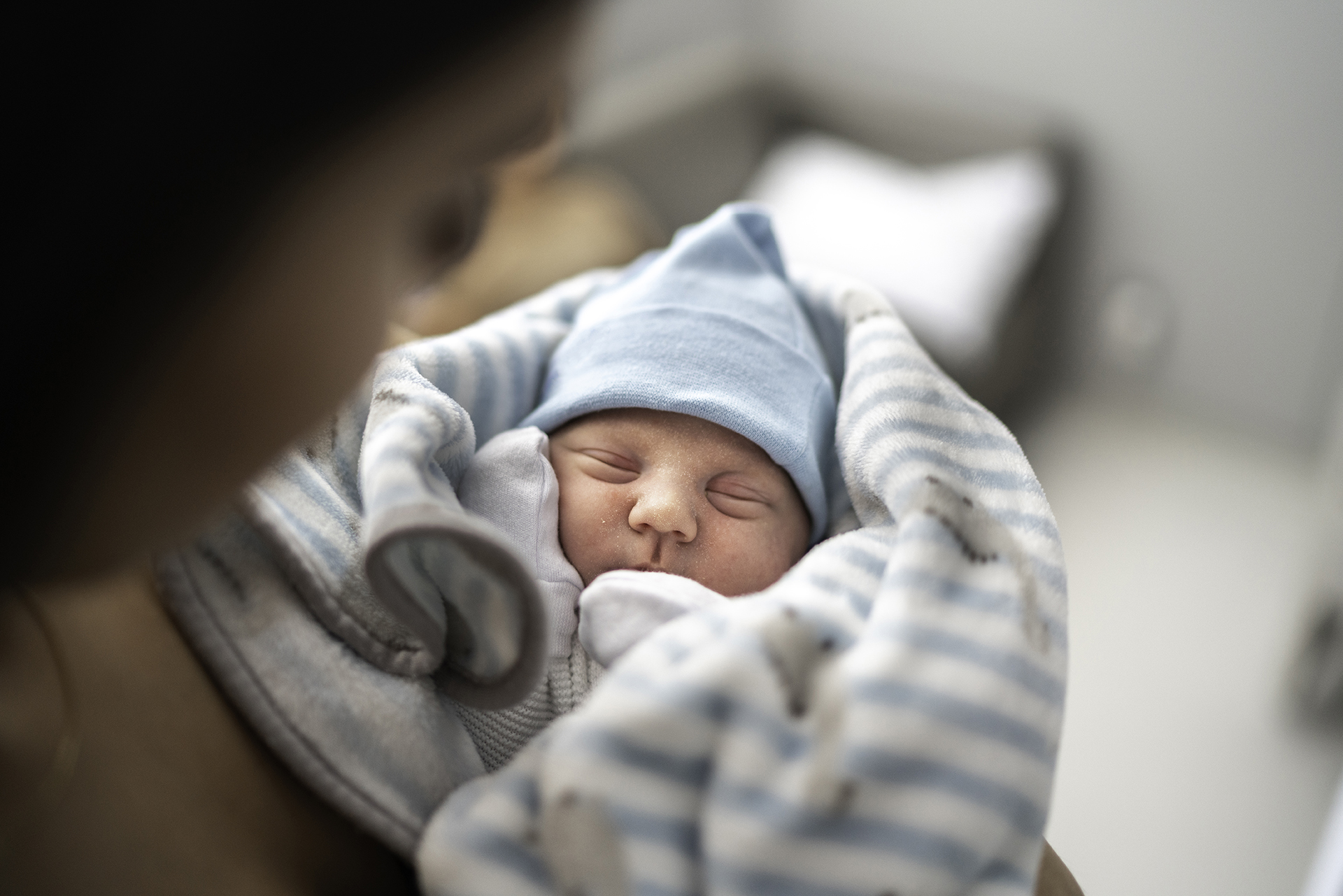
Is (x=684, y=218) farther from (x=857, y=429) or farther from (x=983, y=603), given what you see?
(x=983, y=603)

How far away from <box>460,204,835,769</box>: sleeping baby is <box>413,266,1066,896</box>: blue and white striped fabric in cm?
14

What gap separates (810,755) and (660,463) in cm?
33

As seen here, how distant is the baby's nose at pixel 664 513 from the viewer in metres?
0.78

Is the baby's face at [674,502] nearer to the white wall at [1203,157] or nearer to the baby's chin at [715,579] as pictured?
the baby's chin at [715,579]

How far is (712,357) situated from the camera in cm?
86

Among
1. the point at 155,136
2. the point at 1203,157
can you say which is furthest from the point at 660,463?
the point at 1203,157

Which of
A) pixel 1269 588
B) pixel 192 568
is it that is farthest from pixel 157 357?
pixel 1269 588

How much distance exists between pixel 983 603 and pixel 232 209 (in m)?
0.50

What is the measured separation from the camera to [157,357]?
0.34m

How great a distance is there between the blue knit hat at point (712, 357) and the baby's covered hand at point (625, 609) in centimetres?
18

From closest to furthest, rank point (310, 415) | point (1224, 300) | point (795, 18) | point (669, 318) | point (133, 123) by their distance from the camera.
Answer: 1. point (133, 123)
2. point (310, 415)
3. point (669, 318)
4. point (1224, 300)
5. point (795, 18)

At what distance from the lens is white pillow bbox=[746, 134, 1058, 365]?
83.6 inches

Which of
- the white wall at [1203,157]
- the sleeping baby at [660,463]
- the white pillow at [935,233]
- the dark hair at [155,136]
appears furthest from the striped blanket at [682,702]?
the white wall at [1203,157]

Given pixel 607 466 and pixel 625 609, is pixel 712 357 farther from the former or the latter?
pixel 625 609
